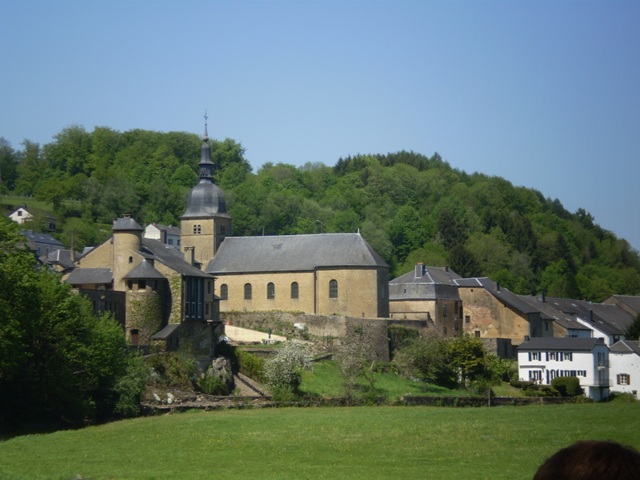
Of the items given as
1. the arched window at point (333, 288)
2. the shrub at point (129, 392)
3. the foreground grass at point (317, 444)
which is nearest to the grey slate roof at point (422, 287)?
the arched window at point (333, 288)

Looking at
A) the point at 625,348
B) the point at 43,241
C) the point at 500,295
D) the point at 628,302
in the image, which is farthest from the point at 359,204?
the point at 625,348

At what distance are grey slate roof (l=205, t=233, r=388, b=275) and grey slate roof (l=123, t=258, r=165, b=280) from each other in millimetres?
16325

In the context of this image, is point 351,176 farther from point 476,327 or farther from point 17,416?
point 17,416

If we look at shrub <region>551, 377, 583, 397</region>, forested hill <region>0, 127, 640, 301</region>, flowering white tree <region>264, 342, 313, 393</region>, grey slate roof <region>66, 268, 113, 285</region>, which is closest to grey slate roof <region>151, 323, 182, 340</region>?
grey slate roof <region>66, 268, 113, 285</region>

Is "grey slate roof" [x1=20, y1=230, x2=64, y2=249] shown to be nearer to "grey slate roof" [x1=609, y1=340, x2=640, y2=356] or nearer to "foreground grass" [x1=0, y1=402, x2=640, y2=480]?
"grey slate roof" [x1=609, y1=340, x2=640, y2=356]

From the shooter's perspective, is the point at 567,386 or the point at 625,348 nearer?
the point at 567,386

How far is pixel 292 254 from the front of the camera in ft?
225

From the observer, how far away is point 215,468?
82.7 feet

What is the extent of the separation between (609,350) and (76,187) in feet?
233

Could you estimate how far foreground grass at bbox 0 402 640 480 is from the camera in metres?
24.6

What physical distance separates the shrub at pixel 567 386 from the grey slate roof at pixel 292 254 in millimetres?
12872

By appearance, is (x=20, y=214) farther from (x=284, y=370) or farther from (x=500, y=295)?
(x=284, y=370)

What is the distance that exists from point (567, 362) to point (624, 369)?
13.9ft

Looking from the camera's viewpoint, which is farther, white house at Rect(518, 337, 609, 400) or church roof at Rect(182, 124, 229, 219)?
church roof at Rect(182, 124, 229, 219)
